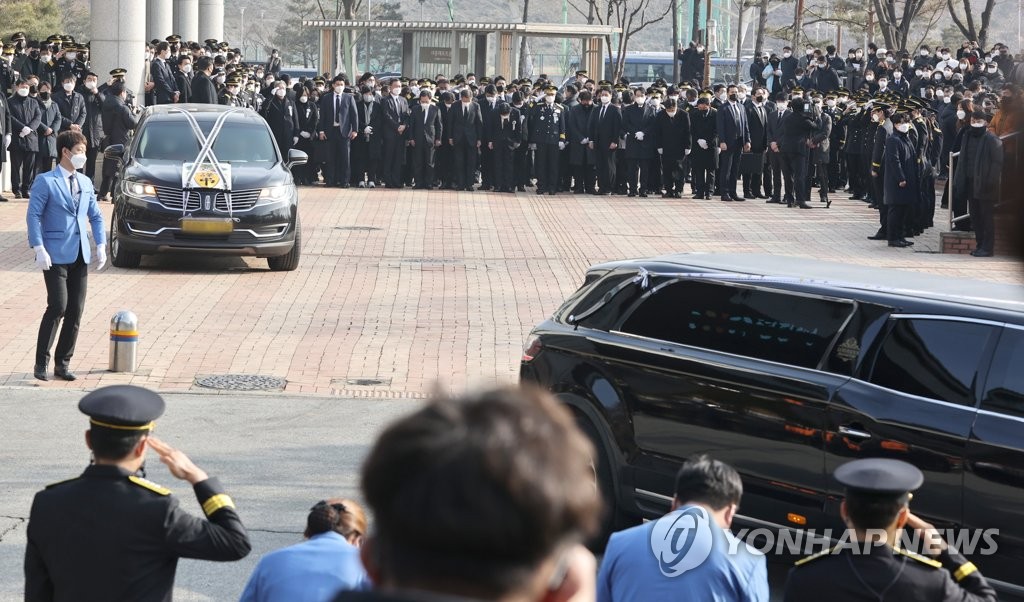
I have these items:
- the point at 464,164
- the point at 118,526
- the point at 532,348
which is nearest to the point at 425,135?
the point at 464,164

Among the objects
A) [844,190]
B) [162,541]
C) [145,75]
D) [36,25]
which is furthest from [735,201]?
[36,25]

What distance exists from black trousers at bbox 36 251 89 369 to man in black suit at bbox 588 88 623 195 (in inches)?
706

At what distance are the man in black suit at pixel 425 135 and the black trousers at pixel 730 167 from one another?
5.39m

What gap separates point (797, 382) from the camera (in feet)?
23.5

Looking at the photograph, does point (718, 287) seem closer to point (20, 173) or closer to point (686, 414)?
point (686, 414)

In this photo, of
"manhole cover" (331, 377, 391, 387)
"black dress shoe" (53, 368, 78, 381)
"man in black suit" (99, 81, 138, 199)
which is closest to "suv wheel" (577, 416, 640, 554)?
"manhole cover" (331, 377, 391, 387)

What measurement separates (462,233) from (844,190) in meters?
12.2

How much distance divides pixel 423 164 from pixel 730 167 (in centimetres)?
587

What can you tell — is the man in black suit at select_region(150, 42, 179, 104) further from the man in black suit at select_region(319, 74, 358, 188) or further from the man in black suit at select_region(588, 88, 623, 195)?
the man in black suit at select_region(588, 88, 623, 195)

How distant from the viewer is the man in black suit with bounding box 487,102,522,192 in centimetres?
2916

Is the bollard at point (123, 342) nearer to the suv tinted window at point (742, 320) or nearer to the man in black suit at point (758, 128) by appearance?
the suv tinted window at point (742, 320)

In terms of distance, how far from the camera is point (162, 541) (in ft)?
14.4

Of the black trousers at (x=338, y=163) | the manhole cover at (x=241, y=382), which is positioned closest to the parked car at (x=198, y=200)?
the manhole cover at (x=241, y=382)

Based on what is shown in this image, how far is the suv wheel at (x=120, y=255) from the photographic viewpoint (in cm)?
1806
